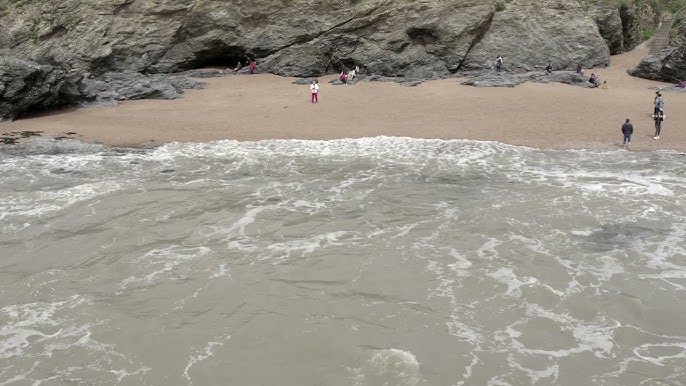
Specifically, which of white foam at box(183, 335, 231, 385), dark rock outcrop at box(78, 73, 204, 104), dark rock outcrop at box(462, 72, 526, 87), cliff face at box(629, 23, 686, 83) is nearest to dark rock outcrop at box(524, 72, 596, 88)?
dark rock outcrop at box(462, 72, 526, 87)

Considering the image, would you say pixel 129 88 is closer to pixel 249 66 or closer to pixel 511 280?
pixel 249 66

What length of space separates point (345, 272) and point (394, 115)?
48.0 feet

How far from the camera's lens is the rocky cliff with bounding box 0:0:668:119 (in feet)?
109

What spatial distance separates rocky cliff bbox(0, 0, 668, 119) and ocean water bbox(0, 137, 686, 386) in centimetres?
1638

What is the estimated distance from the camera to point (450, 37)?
33.1 metres

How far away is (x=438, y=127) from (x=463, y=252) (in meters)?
11.6

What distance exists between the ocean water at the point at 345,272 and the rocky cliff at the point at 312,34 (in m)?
16.4

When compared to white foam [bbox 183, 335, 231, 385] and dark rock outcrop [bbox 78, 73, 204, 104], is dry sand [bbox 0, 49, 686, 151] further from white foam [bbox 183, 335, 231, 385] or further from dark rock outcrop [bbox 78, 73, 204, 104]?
white foam [bbox 183, 335, 231, 385]

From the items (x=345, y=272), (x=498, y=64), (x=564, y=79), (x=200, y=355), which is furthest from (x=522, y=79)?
(x=200, y=355)

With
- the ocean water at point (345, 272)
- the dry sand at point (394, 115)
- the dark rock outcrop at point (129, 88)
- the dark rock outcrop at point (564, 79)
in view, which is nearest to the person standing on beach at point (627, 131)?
the dry sand at point (394, 115)

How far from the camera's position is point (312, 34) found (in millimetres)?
34750

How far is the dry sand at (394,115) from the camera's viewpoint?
72.2 feet

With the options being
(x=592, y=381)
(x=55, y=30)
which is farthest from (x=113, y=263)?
(x=55, y=30)

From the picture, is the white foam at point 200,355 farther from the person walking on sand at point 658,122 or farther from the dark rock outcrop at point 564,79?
the dark rock outcrop at point 564,79
